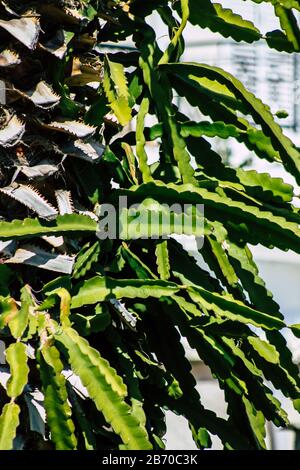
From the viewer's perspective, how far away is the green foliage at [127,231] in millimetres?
1010

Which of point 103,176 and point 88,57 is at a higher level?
point 88,57

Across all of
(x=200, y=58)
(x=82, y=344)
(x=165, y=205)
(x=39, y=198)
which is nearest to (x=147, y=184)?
(x=165, y=205)

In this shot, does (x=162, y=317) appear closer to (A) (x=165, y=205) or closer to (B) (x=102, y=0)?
(A) (x=165, y=205)

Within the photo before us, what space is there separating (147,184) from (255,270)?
25cm

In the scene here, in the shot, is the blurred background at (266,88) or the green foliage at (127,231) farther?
the blurred background at (266,88)

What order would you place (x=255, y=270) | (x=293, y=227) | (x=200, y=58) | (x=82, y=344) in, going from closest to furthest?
1. (x=82, y=344)
2. (x=293, y=227)
3. (x=255, y=270)
4. (x=200, y=58)

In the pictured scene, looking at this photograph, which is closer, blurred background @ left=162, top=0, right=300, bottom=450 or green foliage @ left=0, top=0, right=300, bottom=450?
green foliage @ left=0, top=0, right=300, bottom=450

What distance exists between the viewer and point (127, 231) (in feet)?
3.50

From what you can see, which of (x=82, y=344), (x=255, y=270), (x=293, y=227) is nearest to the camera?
(x=82, y=344)

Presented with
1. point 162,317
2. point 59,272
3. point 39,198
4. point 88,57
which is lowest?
point 162,317

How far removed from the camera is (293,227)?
3.56 feet

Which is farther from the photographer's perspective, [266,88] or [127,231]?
[266,88]

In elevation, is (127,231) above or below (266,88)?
below

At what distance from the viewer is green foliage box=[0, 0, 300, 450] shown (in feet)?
3.31
